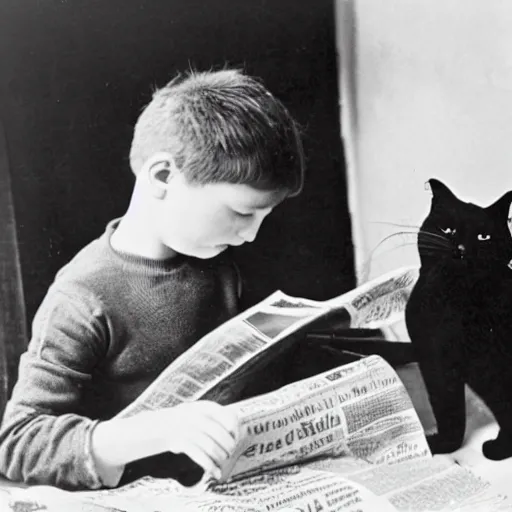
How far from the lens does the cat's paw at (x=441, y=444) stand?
105cm

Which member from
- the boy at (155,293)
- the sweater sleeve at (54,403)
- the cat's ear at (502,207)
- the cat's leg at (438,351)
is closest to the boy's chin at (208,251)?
the boy at (155,293)

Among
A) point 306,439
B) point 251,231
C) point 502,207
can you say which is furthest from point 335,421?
point 502,207

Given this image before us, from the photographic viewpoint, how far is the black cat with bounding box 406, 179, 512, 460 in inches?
41.3

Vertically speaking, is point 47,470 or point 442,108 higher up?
point 442,108

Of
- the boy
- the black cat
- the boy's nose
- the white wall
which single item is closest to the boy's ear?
the boy

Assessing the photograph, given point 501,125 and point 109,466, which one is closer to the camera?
point 109,466

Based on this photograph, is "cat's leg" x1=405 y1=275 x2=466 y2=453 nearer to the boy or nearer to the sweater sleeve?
the boy

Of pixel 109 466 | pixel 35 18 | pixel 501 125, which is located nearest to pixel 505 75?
pixel 501 125

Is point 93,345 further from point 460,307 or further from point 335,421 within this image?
point 460,307

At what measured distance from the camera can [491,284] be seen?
1063 millimetres

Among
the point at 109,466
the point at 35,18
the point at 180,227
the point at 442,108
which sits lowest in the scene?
the point at 109,466

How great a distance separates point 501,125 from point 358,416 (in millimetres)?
466

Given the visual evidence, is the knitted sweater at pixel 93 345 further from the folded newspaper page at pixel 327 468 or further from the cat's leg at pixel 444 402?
the cat's leg at pixel 444 402

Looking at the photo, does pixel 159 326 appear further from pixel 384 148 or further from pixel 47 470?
pixel 384 148
